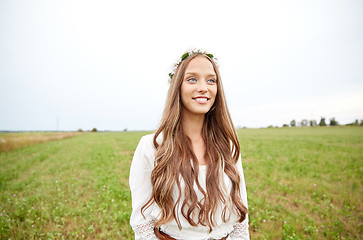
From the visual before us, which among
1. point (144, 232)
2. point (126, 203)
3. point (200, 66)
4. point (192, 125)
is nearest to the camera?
point (144, 232)

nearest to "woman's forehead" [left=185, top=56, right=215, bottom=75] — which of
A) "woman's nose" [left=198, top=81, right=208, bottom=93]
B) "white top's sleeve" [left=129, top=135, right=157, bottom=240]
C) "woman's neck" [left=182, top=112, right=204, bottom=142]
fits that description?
"woman's nose" [left=198, top=81, right=208, bottom=93]

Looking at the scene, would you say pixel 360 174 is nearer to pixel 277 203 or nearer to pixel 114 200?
pixel 277 203

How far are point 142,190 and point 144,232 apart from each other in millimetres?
356

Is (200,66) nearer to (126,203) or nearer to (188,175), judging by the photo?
(188,175)

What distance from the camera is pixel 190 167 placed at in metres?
1.73

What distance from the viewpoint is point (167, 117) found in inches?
70.8

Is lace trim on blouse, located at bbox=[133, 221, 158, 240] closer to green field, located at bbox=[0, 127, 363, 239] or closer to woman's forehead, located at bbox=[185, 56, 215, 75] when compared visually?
woman's forehead, located at bbox=[185, 56, 215, 75]

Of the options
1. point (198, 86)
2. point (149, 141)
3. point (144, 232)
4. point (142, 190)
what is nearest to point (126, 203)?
point (144, 232)

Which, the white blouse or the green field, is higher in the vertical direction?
the white blouse

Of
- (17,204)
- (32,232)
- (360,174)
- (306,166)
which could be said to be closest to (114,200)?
(32,232)

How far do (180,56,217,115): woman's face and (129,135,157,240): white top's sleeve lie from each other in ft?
1.83

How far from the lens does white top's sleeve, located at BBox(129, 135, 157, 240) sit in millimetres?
1662

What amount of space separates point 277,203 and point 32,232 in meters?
6.46

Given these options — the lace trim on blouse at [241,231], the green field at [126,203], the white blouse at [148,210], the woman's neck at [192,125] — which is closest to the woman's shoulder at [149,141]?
the white blouse at [148,210]
